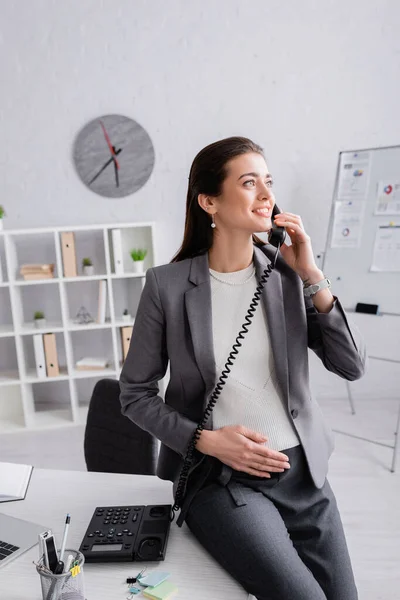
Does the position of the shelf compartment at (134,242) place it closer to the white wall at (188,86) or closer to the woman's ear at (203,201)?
the white wall at (188,86)

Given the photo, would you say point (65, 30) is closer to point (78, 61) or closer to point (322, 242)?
point (78, 61)

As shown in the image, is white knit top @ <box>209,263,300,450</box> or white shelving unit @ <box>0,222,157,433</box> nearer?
white knit top @ <box>209,263,300,450</box>

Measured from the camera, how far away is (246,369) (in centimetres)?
143

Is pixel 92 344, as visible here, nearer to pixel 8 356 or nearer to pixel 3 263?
pixel 8 356

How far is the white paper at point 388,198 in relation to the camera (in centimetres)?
318

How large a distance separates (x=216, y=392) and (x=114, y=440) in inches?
22.2

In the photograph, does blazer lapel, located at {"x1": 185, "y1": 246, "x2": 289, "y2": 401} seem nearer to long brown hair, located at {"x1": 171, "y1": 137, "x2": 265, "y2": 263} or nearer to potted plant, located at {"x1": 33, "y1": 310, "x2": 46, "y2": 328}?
long brown hair, located at {"x1": 171, "y1": 137, "x2": 265, "y2": 263}

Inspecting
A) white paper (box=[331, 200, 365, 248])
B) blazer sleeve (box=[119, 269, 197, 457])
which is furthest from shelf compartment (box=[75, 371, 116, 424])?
blazer sleeve (box=[119, 269, 197, 457])

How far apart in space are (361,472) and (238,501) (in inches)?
74.3

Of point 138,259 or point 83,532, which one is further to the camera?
point 138,259

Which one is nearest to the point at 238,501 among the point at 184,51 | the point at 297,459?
the point at 297,459

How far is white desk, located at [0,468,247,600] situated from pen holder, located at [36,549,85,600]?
0.04m

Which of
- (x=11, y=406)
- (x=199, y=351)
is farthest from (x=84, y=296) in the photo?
(x=199, y=351)

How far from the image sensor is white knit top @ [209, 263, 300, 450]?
1.38 metres
